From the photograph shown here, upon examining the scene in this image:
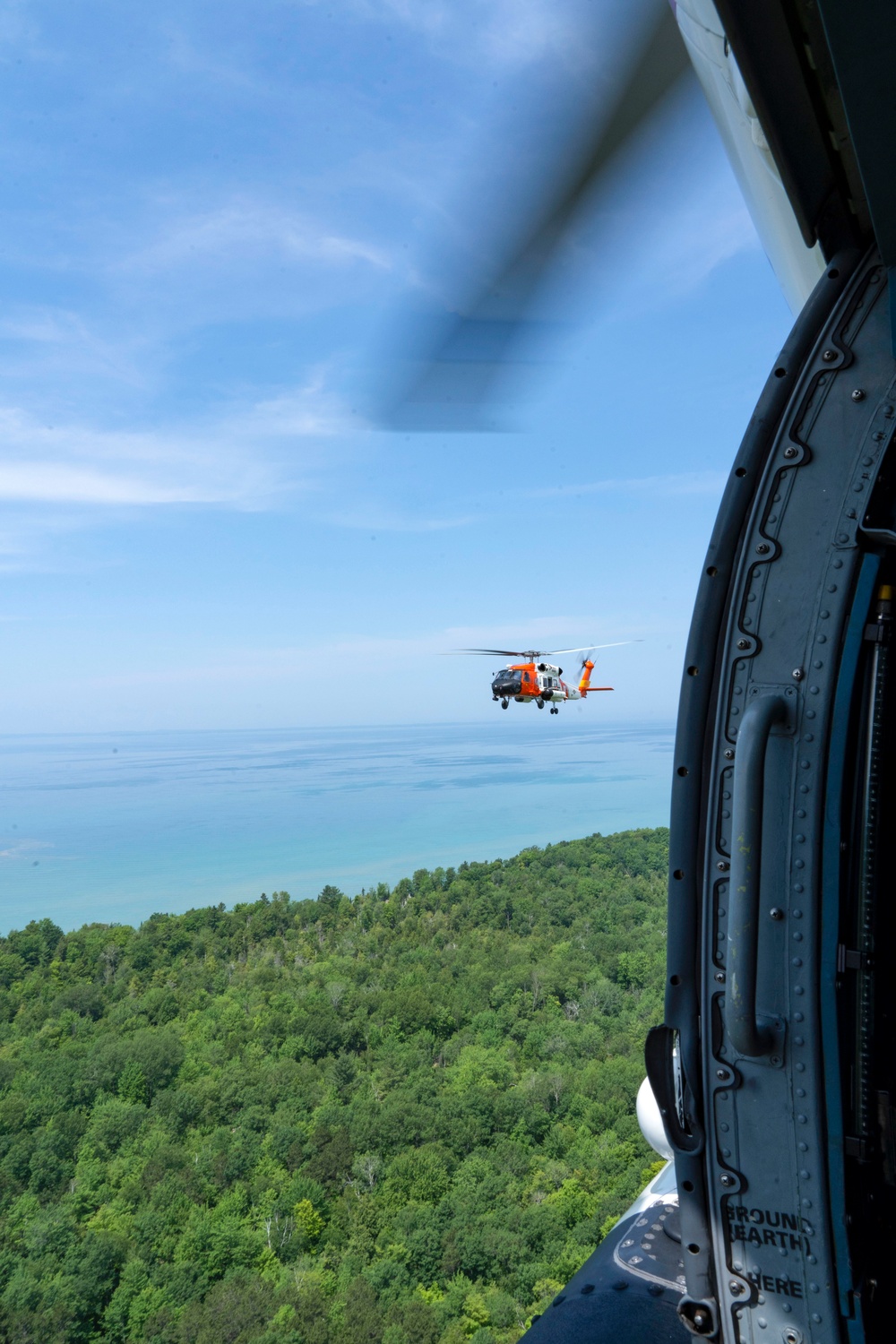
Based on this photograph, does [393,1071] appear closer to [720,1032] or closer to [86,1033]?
[86,1033]

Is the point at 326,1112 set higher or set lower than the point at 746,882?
lower

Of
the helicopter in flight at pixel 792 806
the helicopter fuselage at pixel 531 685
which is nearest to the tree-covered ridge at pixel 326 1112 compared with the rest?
the helicopter fuselage at pixel 531 685

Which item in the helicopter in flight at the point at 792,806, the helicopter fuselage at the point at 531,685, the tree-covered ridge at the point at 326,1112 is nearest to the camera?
the helicopter in flight at the point at 792,806

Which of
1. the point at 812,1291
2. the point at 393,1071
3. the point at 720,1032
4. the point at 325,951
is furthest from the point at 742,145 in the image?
the point at 325,951

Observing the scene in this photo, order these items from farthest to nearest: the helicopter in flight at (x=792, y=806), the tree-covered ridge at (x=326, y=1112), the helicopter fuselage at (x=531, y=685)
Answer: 1. the tree-covered ridge at (x=326, y=1112)
2. the helicopter fuselage at (x=531, y=685)
3. the helicopter in flight at (x=792, y=806)

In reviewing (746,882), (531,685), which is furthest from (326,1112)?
(746,882)

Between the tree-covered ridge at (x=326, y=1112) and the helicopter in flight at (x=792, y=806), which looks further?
the tree-covered ridge at (x=326, y=1112)

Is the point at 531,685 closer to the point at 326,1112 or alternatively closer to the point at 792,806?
the point at 792,806

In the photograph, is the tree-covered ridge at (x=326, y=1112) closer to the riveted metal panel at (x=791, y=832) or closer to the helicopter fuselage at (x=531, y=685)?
the helicopter fuselage at (x=531, y=685)
